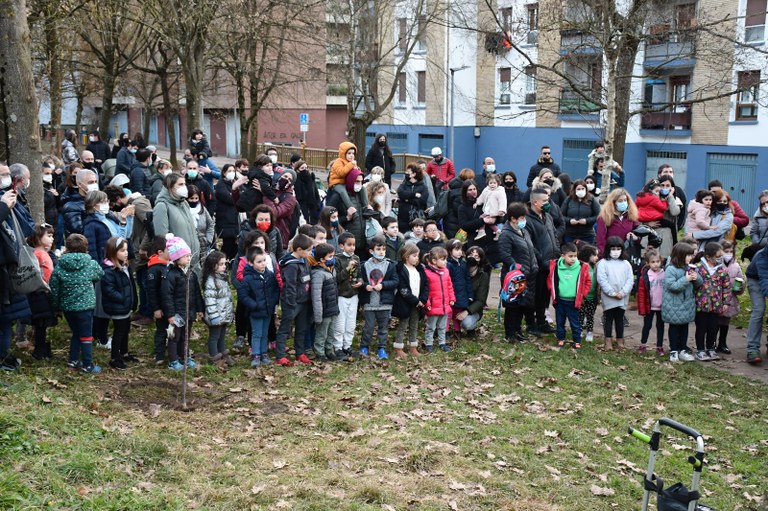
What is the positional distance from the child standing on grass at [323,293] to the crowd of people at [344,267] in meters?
0.02

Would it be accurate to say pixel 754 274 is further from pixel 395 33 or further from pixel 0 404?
pixel 395 33

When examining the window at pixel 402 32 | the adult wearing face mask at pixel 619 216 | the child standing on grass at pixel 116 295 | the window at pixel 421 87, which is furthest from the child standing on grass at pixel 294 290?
the window at pixel 421 87

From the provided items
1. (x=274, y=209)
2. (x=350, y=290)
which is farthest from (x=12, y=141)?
(x=350, y=290)

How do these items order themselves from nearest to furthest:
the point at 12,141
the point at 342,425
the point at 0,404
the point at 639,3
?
1. the point at 0,404
2. the point at 342,425
3. the point at 12,141
4. the point at 639,3

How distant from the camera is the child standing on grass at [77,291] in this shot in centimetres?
942

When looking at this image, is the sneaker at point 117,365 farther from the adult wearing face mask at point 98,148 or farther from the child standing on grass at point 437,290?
the adult wearing face mask at point 98,148

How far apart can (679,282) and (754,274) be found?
1.21 meters

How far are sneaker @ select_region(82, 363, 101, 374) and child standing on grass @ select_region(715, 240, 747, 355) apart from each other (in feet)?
27.5

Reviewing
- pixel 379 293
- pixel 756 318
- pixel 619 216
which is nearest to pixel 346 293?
pixel 379 293

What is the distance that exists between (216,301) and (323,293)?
53.7 inches

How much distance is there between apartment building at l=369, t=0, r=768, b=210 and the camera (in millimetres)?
29312

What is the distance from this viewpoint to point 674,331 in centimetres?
1173

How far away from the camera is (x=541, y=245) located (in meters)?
12.6

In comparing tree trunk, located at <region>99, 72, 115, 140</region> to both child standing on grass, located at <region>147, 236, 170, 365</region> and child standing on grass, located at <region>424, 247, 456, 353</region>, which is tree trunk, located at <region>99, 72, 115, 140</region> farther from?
child standing on grass, located at <region>424, 247, 456, 353</region>
